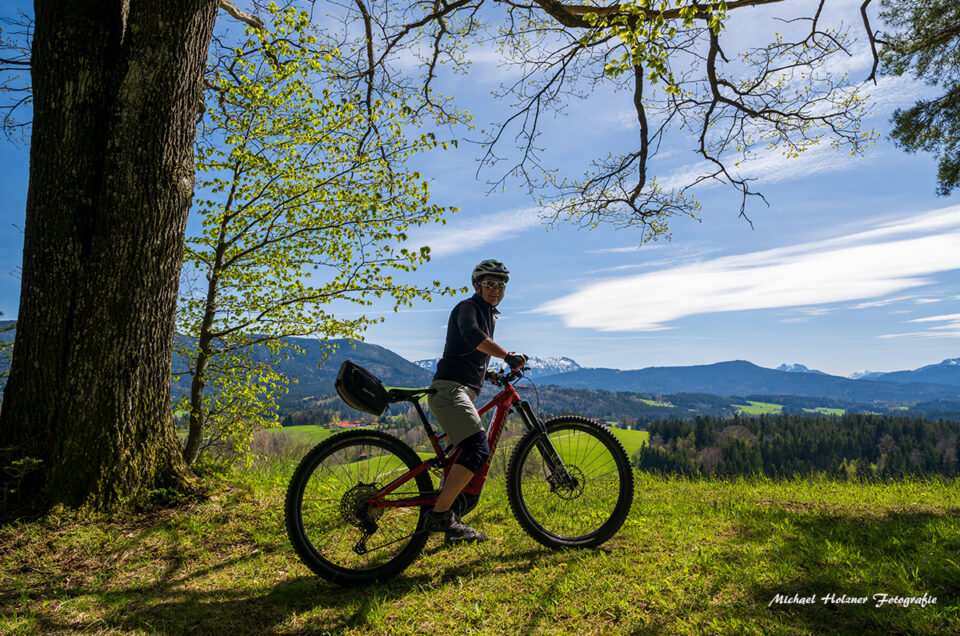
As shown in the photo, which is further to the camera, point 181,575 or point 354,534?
point 354,534

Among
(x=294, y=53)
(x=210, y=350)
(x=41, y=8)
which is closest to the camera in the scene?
(x=41, y=8)

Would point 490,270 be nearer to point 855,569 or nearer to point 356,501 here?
point 356,501

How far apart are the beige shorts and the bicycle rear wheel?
370 mm

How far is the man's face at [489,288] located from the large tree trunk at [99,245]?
3.35 meters

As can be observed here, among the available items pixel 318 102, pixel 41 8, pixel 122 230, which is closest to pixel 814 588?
pixel 122 230

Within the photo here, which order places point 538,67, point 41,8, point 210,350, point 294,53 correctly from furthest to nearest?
point 538,67
point 294,53
point 210,350
point 41,8

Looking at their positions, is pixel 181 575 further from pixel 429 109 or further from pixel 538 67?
pixel 538 67

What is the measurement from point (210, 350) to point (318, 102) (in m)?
4.10

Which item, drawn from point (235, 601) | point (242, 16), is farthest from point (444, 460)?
point (242, 16)

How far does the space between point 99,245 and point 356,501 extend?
12.0 ft

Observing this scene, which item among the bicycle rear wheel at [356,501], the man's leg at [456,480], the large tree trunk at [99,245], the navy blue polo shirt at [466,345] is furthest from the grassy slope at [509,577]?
the navy blue polo shirt at [466,345]

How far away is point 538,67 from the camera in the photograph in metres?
9.78

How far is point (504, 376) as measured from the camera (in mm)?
4270

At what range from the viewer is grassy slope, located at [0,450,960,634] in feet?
10.00
